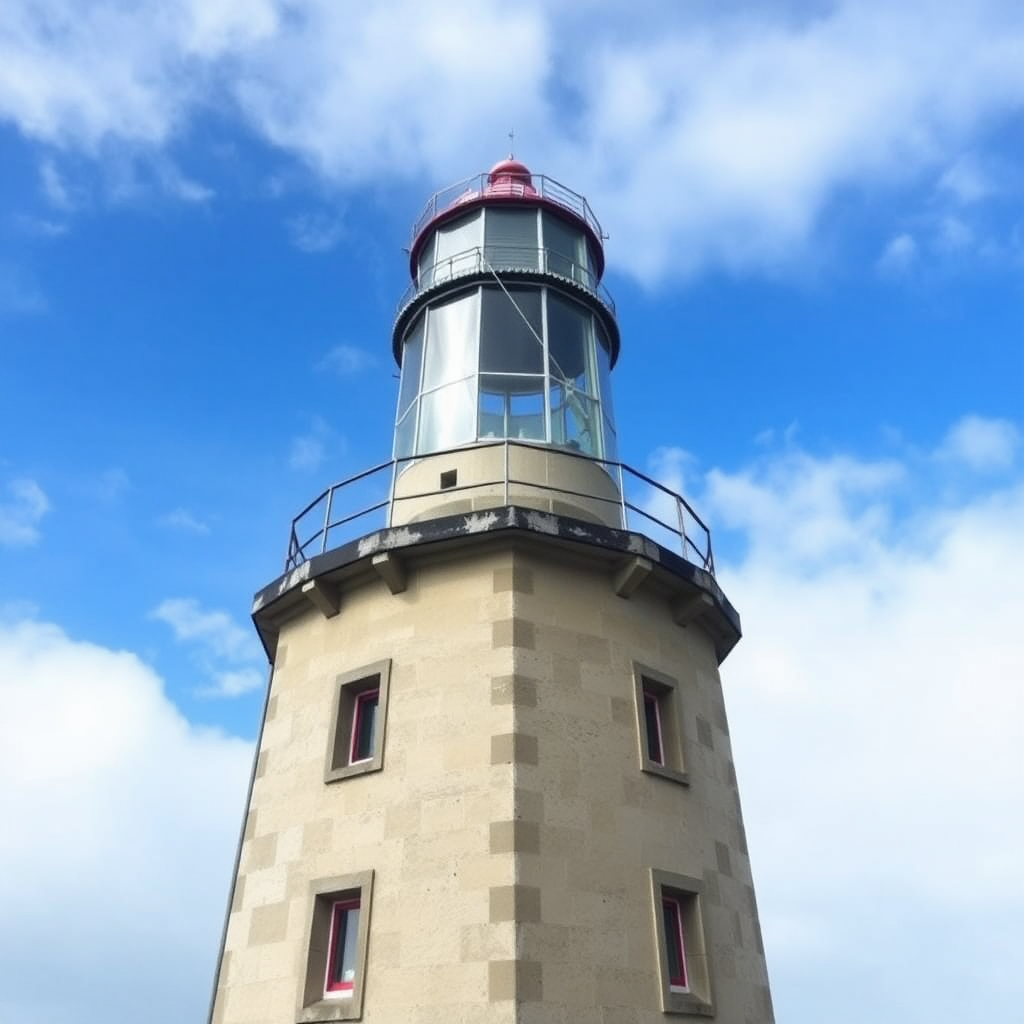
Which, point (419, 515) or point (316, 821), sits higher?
point (419, 515)

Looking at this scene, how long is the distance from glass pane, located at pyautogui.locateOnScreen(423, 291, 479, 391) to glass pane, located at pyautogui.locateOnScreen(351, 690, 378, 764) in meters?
5.85

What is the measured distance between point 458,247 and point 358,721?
9.44 meters

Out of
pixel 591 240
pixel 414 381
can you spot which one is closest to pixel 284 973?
pixel 414 381

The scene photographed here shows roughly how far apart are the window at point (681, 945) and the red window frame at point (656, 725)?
1554 millimetres

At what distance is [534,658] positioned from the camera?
40.0ft

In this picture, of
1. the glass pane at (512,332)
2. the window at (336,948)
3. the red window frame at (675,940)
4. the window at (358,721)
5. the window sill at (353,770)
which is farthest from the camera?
the glass pane at (512,332)

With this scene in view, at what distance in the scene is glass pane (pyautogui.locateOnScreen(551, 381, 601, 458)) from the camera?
52.2ft

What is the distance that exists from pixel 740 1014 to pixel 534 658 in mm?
5215

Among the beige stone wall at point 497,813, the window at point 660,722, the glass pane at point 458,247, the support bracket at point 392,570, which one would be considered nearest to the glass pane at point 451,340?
the glass pane at point 458,247

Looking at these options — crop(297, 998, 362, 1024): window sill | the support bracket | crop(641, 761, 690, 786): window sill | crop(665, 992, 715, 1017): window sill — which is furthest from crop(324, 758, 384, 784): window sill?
crop(665, 992, 715, 1017): window sill

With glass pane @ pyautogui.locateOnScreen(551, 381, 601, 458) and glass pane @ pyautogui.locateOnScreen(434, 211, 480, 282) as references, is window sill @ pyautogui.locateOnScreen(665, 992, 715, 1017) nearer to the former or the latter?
glass pane @ pyautogui.locateOnScreen(551, 381, 601, 458)

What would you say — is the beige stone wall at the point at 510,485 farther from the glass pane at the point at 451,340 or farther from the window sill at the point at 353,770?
the window sill at the point at 353,770

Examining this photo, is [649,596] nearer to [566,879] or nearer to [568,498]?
[568,498]

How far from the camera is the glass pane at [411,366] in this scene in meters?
17.1
